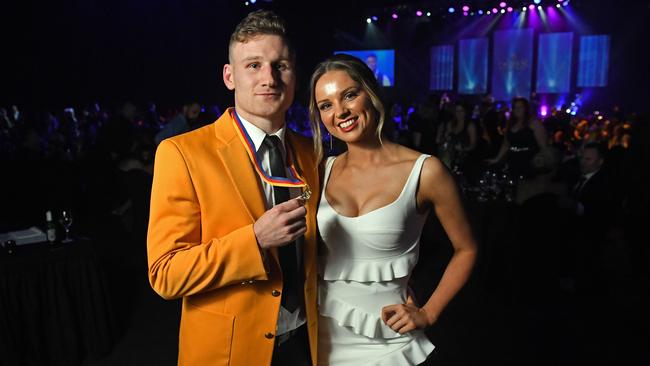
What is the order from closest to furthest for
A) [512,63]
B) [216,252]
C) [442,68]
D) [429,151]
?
[216,252] → [429,151] → [512,63] → [442,68]

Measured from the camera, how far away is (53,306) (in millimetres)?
3352

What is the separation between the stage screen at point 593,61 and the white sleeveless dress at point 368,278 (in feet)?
45.9

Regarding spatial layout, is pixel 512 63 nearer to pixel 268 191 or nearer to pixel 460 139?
pixel 460 139

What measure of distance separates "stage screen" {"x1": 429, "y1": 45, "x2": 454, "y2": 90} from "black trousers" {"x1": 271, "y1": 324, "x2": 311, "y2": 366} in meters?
15.8

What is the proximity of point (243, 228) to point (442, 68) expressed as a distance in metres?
16.2

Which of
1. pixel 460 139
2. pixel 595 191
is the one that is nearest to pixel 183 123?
pixel 460 139

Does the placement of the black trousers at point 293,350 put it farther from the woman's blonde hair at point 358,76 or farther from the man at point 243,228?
the woman's blonde hair at point 358,76

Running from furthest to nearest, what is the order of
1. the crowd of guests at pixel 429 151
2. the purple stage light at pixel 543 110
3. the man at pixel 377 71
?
the man at pixel 377 71 → the purple stage light at pixel 543 110 → the crowd of guests at pixel 429 151

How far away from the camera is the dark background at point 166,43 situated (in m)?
8.43

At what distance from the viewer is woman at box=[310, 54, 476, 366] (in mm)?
1522

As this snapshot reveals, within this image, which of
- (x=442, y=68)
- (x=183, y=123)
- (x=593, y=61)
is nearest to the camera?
(x=183, y=123)

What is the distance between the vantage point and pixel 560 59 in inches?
558

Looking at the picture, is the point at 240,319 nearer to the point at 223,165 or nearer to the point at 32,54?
the point at 223,165

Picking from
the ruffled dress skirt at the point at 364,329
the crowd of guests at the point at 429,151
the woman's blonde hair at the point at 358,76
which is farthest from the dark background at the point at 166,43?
the ruffled dress skirt at the point at 364,329
